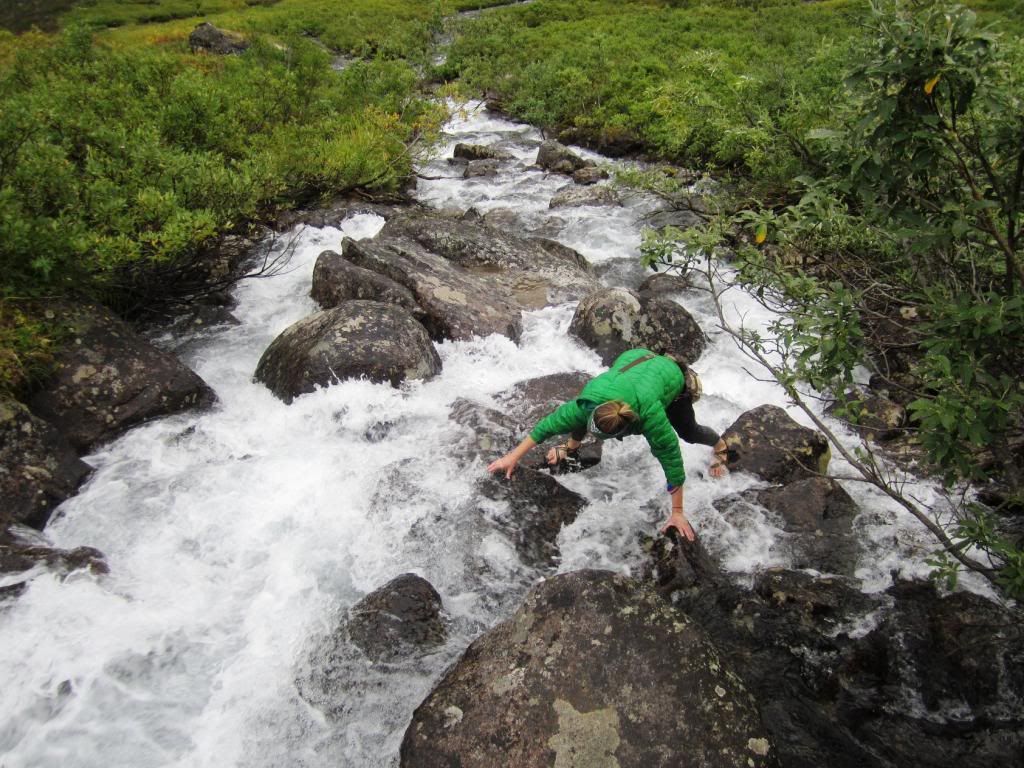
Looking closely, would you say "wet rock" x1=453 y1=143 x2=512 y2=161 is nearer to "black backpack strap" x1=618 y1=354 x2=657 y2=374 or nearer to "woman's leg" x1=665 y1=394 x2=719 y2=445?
"woman's leg" x1=665 y1=394 x2=719 y2=445

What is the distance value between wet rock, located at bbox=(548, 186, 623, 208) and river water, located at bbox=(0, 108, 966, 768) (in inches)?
321

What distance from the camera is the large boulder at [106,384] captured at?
25.7 feet

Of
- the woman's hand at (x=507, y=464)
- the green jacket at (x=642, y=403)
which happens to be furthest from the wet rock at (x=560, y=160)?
the woman's hand at (x=507, y=464)

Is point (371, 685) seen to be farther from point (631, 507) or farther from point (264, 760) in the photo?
point (631, 507)

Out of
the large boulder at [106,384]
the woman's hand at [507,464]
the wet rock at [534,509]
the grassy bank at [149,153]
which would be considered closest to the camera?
the wet rock at [534,509]

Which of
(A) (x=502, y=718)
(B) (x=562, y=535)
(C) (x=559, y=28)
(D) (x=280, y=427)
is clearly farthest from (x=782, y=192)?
(C) (x=559, y=28)

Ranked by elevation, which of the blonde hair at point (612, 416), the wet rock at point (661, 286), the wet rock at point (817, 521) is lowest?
the wet rock at point (661, 286)

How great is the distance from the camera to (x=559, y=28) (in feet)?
121

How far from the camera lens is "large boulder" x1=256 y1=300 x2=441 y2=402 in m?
8.84

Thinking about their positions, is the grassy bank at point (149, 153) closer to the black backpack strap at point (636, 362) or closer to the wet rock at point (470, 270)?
the wet rock at point (470, 270)

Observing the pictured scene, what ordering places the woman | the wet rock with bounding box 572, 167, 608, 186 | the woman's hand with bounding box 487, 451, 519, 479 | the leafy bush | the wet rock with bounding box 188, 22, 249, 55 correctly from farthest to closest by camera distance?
the wet rock with bounding box 188, 22, 249, 55, the wet rock with bounding box 572, 167, 608, 186, the leafy bush, the woman's hand with bounding box 487, 451, 519, 479, the woman

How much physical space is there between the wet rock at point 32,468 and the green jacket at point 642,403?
5244mm

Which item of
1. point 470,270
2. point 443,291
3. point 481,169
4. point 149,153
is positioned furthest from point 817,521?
point 481,169

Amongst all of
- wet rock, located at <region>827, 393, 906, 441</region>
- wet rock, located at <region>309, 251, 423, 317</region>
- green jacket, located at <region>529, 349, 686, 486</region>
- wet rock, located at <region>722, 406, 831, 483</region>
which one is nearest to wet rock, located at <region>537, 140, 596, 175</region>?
wet rock, located at <region>309, 251, 423, 317</region>
